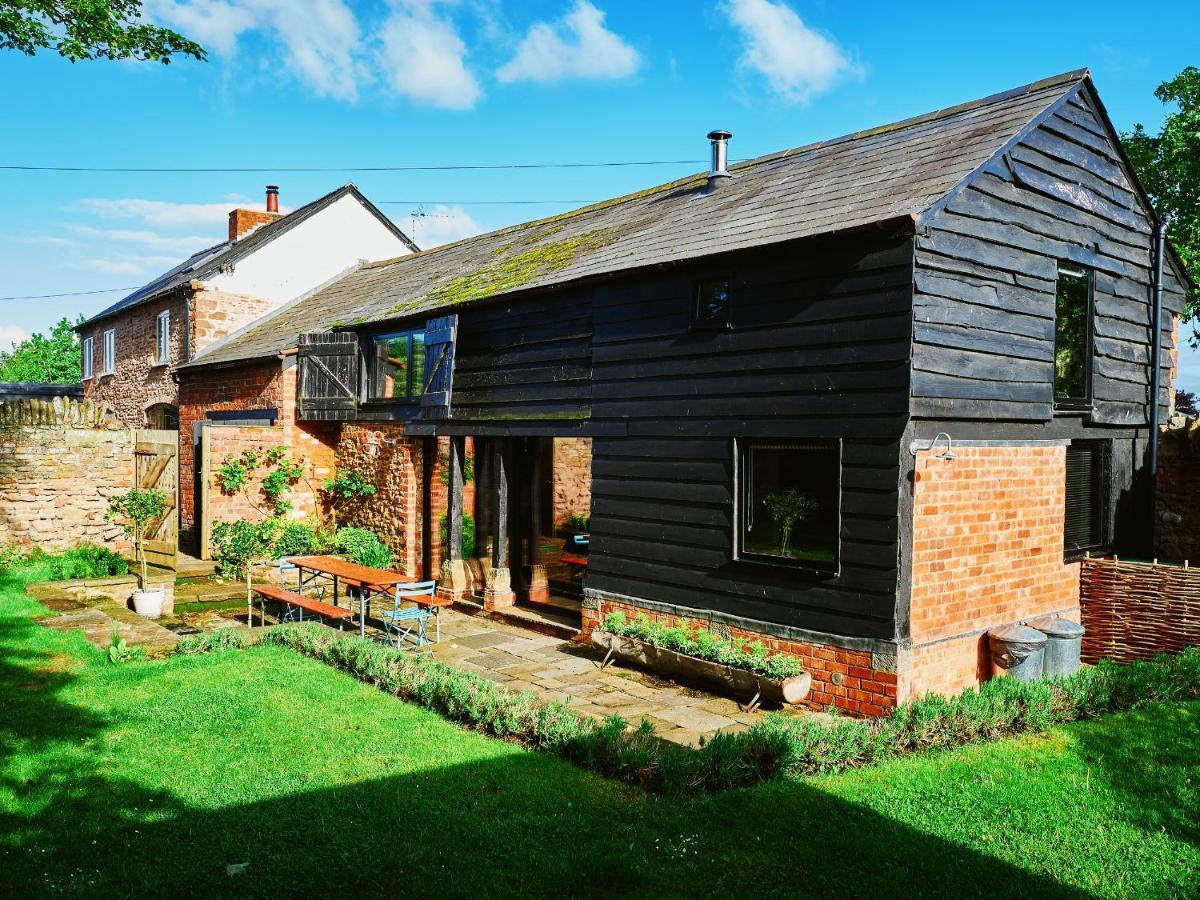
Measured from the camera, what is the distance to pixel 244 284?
72.1 ft

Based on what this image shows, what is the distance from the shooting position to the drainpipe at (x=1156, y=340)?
1054 cm

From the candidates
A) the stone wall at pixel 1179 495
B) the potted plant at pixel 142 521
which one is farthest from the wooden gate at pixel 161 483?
the stone wall at pixel 1179 495

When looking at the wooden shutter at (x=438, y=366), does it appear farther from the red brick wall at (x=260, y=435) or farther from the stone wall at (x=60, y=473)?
the stone wall at (x=60, y=473)

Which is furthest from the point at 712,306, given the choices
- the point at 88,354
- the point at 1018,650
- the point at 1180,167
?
the point at 88,354

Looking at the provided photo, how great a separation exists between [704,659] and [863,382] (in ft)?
10.2

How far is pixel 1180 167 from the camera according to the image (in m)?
18.9

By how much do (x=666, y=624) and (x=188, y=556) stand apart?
32.0ft

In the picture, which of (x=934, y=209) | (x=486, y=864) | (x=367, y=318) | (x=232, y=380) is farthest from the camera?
(x=232, y=380)

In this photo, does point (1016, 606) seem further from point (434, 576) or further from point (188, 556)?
point (188, 556)

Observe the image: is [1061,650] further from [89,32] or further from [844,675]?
[89,32]

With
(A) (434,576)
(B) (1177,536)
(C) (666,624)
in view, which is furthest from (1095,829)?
(A) (434,576)

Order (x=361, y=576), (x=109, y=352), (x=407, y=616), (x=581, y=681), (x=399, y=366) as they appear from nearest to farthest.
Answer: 1. (x=581, y=681)
2. (x=407, y=616)
3. (x=361, y=576)
4. (x=399, y=366)
5. (x=109, y=352)

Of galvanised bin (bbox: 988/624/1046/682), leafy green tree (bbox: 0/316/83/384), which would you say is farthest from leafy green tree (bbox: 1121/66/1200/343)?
leafy green tree (bbox: 0/316/83/384)

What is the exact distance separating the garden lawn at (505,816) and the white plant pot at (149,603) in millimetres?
4158
